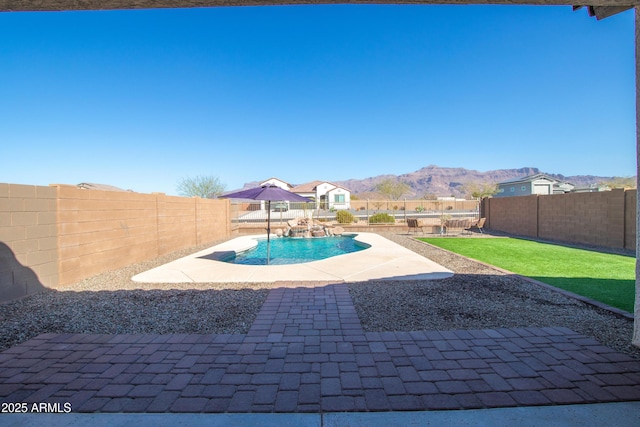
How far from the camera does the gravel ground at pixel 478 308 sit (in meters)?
3.73

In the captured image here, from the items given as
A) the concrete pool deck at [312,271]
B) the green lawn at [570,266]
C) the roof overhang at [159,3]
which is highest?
the roof overhang at [159,3]

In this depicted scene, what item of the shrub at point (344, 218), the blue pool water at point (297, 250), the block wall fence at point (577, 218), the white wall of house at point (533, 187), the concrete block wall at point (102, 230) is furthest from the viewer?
the white wall of house at point (533, 187)

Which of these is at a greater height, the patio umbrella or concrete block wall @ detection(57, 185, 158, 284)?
the patio umbrella

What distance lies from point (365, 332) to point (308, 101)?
27732 mm

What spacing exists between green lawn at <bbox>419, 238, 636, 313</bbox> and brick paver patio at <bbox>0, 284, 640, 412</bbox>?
8.86ft

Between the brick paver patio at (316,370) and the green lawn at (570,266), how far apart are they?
8.86 feet

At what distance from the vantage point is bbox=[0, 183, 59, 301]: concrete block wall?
4.85m

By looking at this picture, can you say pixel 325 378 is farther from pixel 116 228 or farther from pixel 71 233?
pixel 116 228

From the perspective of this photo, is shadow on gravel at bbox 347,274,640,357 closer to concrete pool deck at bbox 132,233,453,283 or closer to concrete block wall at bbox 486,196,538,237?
concrete pool deck at bbox 132,233,453,283

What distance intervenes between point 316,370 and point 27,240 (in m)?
5.71

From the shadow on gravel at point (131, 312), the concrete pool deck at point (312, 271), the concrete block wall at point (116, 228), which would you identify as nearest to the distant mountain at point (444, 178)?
the concrete block wall at point (116, 228)

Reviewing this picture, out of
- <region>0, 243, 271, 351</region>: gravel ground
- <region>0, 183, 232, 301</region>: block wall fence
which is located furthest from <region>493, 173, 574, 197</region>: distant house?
<region>0, 243, 271, 351</region>: gravel ground

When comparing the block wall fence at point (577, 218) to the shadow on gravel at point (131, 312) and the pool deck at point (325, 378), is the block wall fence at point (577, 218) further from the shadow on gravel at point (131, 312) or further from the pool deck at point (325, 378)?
the shadow on gravel at point (131, 312)

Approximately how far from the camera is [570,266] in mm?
7684
